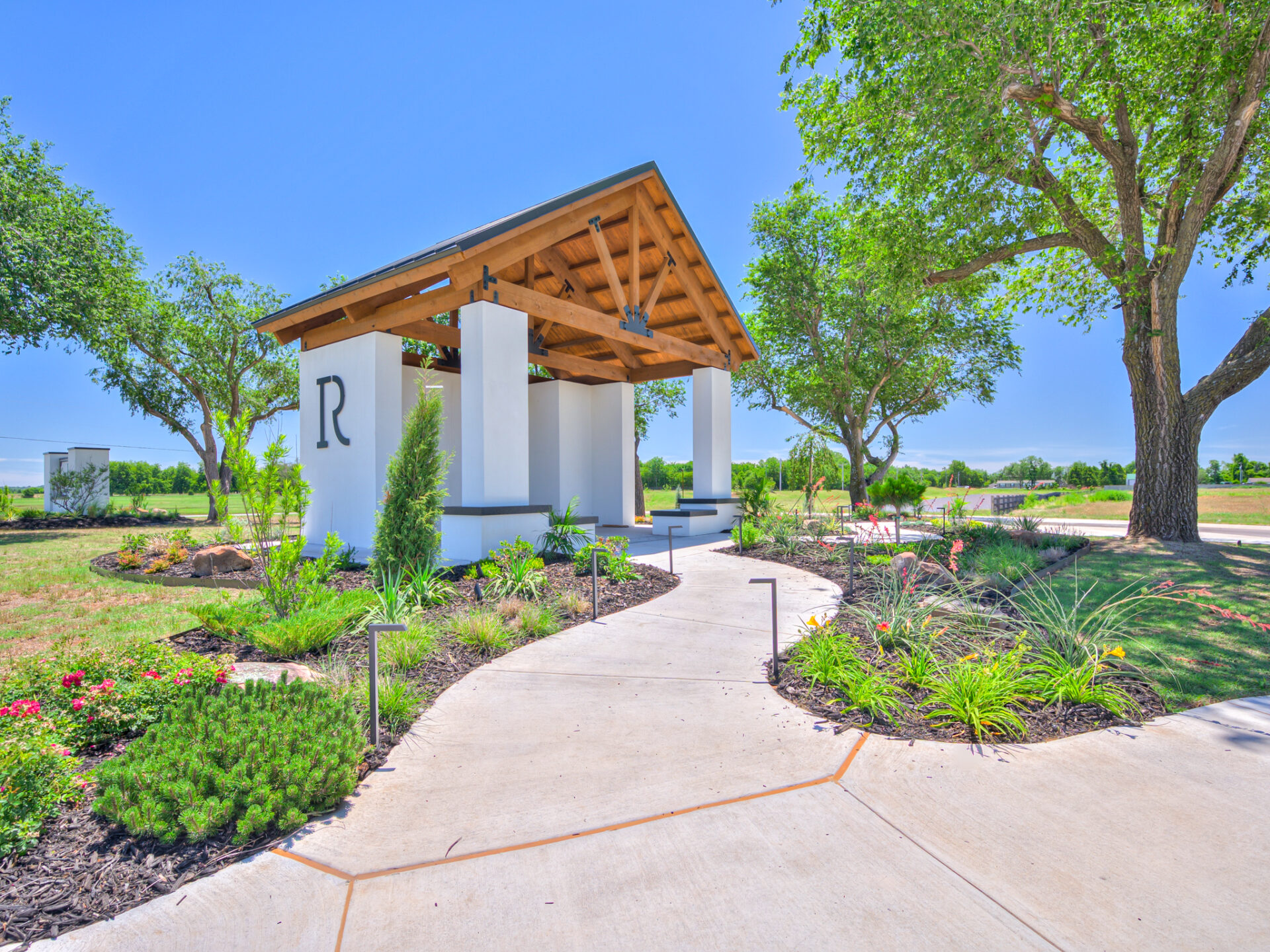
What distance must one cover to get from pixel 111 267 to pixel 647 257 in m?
17.9

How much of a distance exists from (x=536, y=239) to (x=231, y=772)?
836 centimetres

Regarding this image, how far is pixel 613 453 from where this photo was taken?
14.9 meters

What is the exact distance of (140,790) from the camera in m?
2.41

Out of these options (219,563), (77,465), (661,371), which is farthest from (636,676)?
(77,465)

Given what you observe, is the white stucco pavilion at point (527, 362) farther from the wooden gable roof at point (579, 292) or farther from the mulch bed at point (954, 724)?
the mulch bed at point (954, 724)

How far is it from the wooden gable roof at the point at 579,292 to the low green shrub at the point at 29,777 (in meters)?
6.54

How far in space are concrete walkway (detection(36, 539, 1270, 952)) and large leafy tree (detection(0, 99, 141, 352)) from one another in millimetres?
19432

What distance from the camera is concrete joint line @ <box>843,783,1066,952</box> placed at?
6.02ft

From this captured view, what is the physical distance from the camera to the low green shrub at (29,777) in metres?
2.26

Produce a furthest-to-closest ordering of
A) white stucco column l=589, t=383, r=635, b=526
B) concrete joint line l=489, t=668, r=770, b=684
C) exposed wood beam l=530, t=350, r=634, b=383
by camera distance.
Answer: white stucco column l=589, t=383, r=635, b=526 → exposed wood beam l=530, t=350, r=634, b=383 → concrete joint line l=489, t=668, r=770, b=684

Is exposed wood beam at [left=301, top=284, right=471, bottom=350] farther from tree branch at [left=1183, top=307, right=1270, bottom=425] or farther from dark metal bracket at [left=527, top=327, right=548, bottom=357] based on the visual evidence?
tree branch at [left=1183, top=307, right=1270, bottom=425]

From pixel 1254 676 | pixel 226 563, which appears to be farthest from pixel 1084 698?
pixel 226 563

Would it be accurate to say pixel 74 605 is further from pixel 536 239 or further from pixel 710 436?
pixel 710 436

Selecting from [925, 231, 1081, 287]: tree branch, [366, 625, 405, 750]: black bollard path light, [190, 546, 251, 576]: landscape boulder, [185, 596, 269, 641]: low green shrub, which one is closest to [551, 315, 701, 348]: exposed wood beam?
[925, 231, 1081, 287]: tree branch
